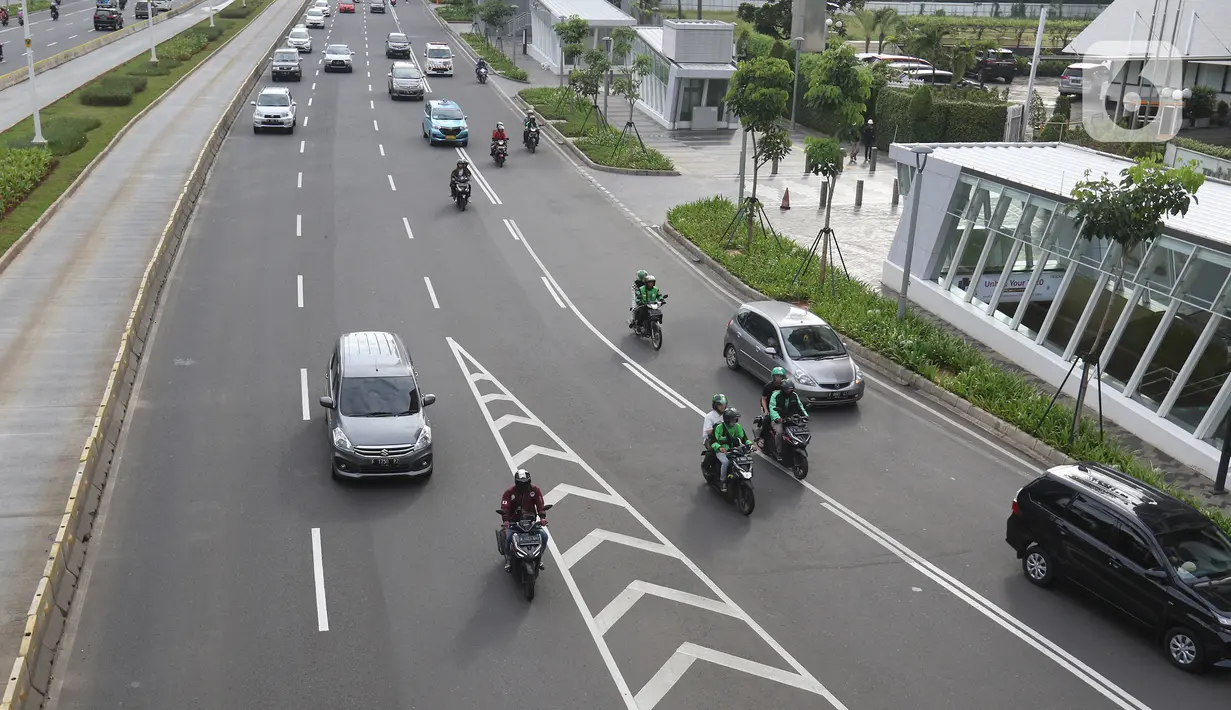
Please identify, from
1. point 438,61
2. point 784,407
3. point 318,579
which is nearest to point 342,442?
point 318,579

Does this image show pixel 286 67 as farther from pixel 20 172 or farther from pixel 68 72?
pixel 20 172

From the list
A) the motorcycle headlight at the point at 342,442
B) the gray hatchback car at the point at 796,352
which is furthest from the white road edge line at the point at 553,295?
the motorcycle headlight at the point at 342,442

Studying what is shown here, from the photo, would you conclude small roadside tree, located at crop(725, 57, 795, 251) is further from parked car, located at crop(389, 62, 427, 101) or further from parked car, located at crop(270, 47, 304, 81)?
parked car, located at crop(270, 47, 304, 81)

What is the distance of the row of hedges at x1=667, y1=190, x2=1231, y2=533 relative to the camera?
64.1 ft

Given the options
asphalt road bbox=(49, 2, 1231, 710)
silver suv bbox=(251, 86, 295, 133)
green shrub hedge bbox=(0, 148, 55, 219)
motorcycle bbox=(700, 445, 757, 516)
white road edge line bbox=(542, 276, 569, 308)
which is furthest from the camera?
silver suv bbox=(251, 86, 295, 133)

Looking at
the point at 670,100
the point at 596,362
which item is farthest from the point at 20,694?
the point at 670,100

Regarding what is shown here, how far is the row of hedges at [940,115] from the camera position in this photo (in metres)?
46.2

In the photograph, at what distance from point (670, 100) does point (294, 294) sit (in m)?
29.1

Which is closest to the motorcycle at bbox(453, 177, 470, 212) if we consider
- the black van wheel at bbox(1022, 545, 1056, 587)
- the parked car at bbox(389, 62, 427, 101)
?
the parked car at bbox(389, 62, 427, 101)

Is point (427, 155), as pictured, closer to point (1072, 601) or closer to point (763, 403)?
point (763, 403)

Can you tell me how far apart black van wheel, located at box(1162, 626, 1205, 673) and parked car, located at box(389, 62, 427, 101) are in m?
49.1

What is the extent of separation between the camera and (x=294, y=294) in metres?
27.4

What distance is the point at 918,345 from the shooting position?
23891mm

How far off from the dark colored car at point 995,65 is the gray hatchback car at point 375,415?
2268 inches
